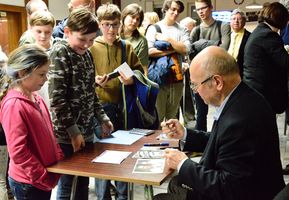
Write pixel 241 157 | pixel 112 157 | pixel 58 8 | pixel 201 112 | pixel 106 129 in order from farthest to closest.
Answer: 1. pixel 58 8
2. pixel 201 112
3. pixel 106 129
4. pixel 112 157
5. pixel 241 157

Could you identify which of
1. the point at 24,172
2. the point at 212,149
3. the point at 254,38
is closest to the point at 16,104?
the point at 24,172

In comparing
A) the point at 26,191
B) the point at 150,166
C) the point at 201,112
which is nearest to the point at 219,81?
the point at 150,166

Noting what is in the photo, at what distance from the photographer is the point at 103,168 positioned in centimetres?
163

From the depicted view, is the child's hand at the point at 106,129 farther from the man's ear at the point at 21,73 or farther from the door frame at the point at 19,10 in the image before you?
the door frame at the point at 19,10

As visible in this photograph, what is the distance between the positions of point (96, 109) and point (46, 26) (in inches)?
29.4

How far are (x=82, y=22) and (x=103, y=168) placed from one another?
2.44ft

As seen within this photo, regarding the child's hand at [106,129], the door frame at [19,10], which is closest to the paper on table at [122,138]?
the child's hand at [106,129]

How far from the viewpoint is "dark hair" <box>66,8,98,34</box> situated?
1.90 meters

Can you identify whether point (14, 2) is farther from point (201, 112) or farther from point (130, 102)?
point (130, 102)

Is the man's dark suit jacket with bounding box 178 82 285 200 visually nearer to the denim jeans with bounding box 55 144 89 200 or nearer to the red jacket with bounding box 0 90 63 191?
the red jacket with bounding box 0 90 63 191

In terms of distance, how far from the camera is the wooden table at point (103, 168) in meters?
1.51

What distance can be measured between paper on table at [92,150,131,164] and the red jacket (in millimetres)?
208

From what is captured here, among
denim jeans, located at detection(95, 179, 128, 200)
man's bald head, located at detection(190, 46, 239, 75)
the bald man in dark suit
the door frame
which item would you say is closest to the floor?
denim jeans, located at detection(95, 179, 128, 200)

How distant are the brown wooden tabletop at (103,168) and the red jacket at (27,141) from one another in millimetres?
58
